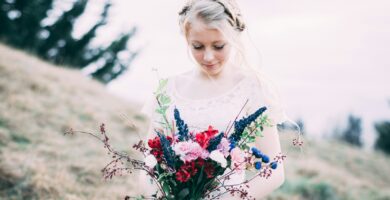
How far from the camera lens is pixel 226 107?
2701 mm

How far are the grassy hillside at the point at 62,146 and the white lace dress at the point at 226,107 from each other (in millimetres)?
2371

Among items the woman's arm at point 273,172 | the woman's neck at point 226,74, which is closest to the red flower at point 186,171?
the woman's arm at point 273,172

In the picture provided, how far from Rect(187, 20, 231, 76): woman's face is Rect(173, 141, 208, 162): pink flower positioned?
90 centimetres

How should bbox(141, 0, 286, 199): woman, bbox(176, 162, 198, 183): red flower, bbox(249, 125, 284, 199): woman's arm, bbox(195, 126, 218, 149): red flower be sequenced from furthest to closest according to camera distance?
bbox(141, 0, 286, 199): woman
bbox(249, 125, 284, 199): woman's arm
bbox(195, 126, 218, 149): red flower
bbox(176, 162, 198, 183): red flower

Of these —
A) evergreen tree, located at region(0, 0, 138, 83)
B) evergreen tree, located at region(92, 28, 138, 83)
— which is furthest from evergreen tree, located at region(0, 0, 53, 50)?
evergreen tree, located at region(92, 28, 138, 83)

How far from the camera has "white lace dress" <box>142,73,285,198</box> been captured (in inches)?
103

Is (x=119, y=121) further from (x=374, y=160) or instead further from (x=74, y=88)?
(x=374, y=160)

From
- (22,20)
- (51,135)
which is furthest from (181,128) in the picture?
(22,20)

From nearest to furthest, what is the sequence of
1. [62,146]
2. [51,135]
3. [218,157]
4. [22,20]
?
[218,157] → [62,146] → [51,135] → [22,20]

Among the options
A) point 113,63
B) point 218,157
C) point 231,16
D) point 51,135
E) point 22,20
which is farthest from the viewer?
point 113,63

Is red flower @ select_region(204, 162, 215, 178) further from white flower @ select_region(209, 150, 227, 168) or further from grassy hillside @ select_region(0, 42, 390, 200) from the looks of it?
grassy hillside @ select_region(0, 42, 390, 200)

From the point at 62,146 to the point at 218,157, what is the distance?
5157 mm

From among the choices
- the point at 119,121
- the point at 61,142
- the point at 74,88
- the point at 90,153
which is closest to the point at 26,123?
the point at 61,142

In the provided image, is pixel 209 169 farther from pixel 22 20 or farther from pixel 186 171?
pixel 22 20
